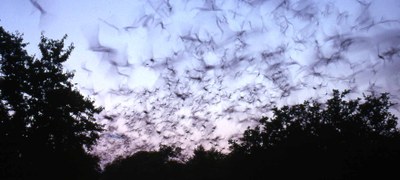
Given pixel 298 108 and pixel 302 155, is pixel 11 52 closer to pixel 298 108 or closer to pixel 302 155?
pixel 302 155

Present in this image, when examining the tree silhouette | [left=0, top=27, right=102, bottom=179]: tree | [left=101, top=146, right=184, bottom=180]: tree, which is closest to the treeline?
[left=0, top=27, right=102, bottom=179]: tree

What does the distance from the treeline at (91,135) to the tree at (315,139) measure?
122mm

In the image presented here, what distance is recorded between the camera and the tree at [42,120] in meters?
27.5

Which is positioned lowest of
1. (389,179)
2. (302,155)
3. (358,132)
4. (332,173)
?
(389,179)

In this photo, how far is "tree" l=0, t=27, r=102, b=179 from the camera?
2747 centimetres

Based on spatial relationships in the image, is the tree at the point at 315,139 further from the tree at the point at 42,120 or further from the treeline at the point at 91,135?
the tree at the point at 42,120

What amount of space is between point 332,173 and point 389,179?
791cm

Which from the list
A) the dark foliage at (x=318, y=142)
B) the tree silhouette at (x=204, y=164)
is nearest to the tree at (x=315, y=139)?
the dark foliage at (x=318, y=142)

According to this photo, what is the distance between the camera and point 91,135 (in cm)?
3173

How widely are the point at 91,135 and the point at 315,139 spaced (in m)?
28.0

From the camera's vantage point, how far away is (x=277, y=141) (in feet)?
148

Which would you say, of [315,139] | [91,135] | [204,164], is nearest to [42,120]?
[91,135]

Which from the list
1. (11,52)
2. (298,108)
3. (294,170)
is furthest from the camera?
(298,108)

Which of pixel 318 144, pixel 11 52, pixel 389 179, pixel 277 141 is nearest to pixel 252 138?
pixel 277 141
